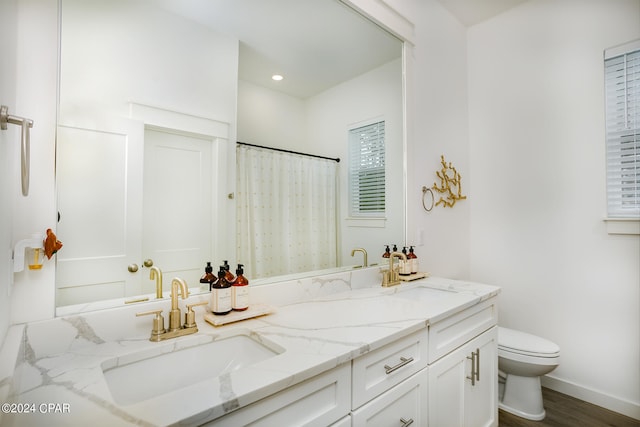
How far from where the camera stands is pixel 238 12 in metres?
1.33

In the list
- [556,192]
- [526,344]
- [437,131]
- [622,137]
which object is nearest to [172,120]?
[437,131]

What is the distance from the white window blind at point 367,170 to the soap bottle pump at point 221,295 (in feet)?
2.93

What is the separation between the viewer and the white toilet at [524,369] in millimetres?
1846

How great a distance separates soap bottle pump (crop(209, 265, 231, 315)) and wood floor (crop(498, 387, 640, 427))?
1.85 meters

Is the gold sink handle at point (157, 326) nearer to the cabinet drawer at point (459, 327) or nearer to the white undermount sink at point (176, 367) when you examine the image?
the white undermount sink at point (176, 367)

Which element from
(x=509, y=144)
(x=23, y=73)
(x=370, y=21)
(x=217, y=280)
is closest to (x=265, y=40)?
(x=370, y=21)

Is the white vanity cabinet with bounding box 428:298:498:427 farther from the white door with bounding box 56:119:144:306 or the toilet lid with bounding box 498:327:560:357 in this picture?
the white door with bounding box 56:119:144:306

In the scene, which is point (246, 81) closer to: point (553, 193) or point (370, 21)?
point (370, 21)

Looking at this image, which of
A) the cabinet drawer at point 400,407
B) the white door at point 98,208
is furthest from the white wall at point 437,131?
the white door at point 98,208

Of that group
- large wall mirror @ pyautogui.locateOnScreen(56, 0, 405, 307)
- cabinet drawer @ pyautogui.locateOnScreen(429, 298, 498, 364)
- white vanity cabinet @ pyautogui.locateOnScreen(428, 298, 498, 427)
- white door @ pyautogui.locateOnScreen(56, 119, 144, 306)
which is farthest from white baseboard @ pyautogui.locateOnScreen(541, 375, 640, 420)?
white door @ pyautogui.locateOnScreen(56, 119, 144, 306)

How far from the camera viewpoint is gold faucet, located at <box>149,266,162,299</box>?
3.58 ft

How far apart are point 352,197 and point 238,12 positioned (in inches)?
41.5

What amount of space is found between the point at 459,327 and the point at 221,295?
1079 millimetres

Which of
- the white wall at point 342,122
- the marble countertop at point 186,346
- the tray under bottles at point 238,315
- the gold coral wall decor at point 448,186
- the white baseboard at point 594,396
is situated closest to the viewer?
the marble countertop at point 186,346
